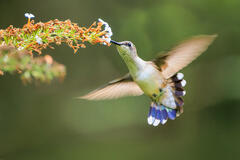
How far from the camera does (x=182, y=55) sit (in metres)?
2.40

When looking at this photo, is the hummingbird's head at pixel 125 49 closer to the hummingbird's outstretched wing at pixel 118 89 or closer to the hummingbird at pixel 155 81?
the hummingbird at pixel 155 81

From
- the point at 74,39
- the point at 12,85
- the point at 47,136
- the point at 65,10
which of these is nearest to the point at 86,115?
the point at 47,136

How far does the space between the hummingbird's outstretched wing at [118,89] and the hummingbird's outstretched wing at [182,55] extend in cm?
29

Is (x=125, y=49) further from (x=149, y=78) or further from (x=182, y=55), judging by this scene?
(x=182, y=55)

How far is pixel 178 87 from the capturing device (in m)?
2.66

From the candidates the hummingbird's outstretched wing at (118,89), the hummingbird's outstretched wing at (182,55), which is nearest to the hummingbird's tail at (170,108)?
the hummingbird's outstretched wing at (182,55)

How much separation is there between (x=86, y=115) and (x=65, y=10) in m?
1.71

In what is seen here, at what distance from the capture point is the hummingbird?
7.99 feet

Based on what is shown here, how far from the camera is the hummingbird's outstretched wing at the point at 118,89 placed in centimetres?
254

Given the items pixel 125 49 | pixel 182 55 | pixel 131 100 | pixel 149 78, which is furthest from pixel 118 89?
pixel 131 100

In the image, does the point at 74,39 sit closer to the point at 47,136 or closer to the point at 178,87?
the point at 178,87

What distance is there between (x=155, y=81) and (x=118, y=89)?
331mm

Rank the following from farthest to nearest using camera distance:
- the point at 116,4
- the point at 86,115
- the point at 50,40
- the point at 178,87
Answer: the point at 116,4 → the point at 86,115 → the point at 178,87 → the point at 50,40

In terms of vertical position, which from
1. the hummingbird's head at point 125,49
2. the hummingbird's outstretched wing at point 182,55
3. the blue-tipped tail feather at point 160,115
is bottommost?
the blue-tipped tail feather at point 160,115
